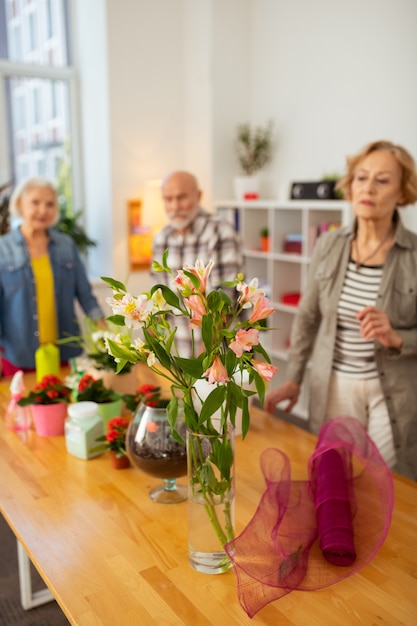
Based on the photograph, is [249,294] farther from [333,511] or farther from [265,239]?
[265,239]

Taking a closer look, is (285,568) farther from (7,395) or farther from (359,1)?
(359,1)

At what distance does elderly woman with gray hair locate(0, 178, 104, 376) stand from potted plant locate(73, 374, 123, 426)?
98 cm

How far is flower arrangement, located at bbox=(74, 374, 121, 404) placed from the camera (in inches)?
77.3

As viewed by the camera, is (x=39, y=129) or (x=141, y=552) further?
(x=39, y=129)

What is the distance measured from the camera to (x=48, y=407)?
193 centimetres

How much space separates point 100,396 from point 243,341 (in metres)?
1.00

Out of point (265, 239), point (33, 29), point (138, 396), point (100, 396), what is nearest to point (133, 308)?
point (138, 396)

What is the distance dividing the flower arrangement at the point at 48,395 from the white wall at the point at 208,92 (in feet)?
9.27

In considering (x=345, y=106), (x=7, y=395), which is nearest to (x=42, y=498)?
(x=7, y=395)

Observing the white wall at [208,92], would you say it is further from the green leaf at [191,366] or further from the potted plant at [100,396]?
the green leaf at [191,366]

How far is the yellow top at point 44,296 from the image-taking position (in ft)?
9.81

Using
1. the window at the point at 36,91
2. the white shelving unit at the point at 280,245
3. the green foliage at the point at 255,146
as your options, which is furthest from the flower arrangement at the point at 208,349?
the window at the point at 36,91

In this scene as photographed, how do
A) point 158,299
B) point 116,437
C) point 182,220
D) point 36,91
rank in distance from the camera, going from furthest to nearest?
point 36,91
point 182,220
point 116,437
point 158,299

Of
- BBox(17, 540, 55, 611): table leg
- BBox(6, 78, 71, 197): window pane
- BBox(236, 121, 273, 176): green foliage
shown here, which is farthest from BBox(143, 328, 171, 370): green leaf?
BBox(6, 78, 71, 197): window pane
